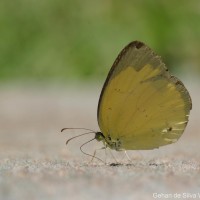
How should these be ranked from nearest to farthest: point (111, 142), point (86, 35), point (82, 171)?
point (82, 171) < point (111, 142) < point (86, 35)

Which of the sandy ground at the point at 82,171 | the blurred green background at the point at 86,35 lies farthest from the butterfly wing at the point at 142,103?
the blurred green background at the point at 86,35

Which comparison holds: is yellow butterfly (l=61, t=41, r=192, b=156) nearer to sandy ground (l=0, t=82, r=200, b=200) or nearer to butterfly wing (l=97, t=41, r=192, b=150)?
butterfly wing (l=97, t=41, r=192, b=150)

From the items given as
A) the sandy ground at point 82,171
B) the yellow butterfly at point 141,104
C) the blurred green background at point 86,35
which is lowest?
the sandy ground at point 82,171

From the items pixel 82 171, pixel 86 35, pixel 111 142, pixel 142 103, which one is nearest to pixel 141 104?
pixel 142 103

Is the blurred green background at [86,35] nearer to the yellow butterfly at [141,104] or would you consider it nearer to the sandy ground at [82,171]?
the sandy ground at [82,171]

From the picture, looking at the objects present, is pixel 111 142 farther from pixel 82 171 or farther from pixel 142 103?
pixel 82 171

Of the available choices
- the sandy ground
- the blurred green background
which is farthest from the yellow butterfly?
the blurred green background

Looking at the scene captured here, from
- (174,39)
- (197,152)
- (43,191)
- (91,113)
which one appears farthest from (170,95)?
(174,39)
